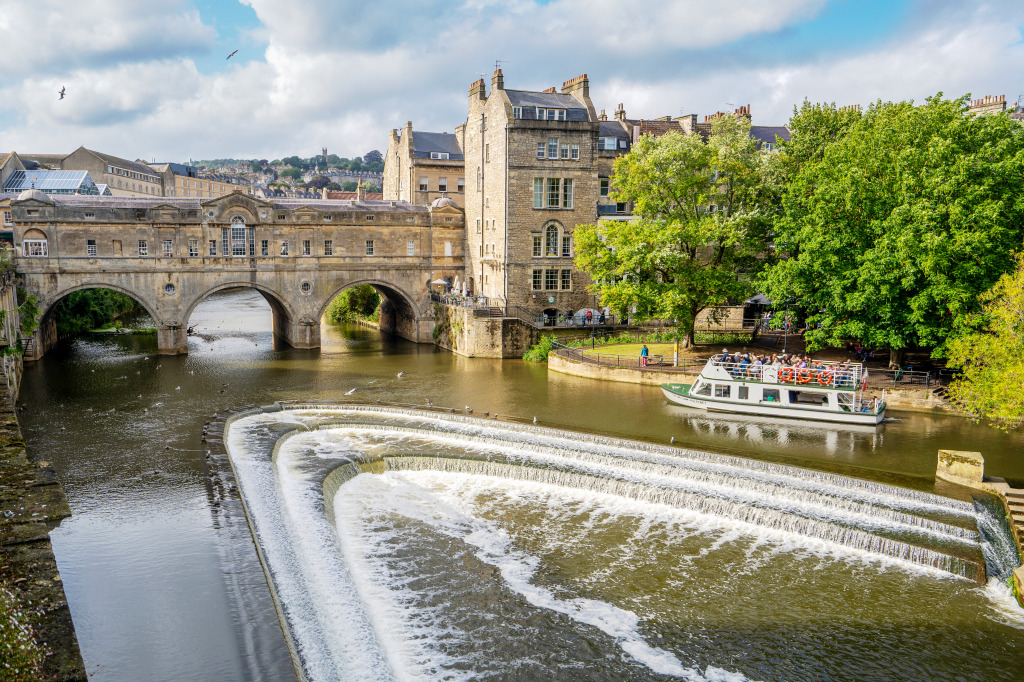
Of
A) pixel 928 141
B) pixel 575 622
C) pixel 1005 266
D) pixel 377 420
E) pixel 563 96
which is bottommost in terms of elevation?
pixel 575 622

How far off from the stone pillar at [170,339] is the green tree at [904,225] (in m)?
33.2

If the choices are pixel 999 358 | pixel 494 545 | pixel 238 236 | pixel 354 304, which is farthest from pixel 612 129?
pixel 494 545

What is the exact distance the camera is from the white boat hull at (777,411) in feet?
95.8

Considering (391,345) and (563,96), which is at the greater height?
(563,96)

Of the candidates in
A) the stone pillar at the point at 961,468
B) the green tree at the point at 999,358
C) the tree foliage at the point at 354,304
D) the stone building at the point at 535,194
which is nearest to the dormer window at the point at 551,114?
the stone building at the point at 535,194

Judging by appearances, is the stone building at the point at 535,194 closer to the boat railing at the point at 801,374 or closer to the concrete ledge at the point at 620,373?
the concrete ledge at the point at 620,373

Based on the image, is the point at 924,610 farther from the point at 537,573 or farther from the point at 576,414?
the point at 576,414

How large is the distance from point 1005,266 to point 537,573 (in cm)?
2303

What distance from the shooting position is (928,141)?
31875 mm

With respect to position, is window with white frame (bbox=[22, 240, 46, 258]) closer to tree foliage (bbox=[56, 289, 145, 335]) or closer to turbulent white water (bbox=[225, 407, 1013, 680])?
tree foliage (bbox=[56, 289, 145, 335])

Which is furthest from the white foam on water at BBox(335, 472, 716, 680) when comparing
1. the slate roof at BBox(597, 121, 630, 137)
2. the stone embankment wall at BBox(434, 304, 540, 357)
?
the slate roof at BBox(597, 121, 630, 137)

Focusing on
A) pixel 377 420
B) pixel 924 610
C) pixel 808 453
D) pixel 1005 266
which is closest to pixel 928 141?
pixel 1005 266

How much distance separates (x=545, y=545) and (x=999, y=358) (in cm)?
1668

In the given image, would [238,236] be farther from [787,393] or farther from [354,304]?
[787,393]
